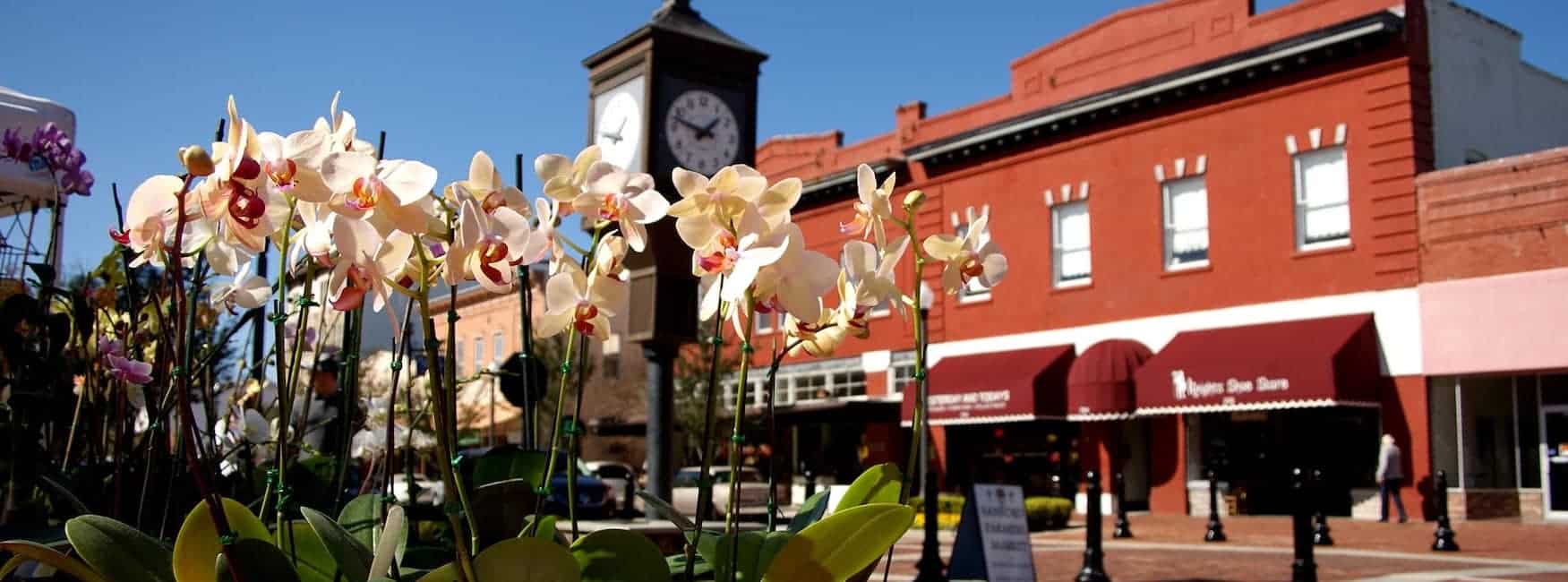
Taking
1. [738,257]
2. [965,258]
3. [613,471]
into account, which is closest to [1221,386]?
[613,471]

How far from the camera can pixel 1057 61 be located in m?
23.8

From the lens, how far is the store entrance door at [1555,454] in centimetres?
1780

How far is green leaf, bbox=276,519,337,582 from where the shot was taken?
1.46m

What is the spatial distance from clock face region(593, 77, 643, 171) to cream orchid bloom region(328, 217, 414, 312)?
5936mm

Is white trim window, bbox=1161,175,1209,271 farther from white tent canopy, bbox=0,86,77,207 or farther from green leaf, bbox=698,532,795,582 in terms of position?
green leaf, bbox=698,532,795,582

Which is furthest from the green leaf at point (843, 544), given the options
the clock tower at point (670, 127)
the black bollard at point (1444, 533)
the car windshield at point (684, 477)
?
the car windshield at point (684, 477)

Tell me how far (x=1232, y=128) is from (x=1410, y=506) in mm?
6238

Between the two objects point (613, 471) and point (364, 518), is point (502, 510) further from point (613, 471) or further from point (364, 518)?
point (613, 471)

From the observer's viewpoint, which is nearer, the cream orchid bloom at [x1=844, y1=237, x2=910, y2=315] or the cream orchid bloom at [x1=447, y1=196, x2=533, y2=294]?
the cream orchid bloom at [x1=447, y1=196, x2=533, y2=294]

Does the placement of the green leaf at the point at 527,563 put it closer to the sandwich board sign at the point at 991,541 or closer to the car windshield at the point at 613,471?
the sandwich board sign at the point at 991,541

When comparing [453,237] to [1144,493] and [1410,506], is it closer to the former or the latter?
[1410,506]

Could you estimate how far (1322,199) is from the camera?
1959 cm

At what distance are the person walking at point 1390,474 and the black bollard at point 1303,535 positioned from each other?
10.0m

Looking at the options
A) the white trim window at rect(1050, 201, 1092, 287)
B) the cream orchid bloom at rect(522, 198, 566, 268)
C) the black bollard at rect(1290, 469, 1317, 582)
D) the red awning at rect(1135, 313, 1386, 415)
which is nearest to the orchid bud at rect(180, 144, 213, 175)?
the cream orchid bloom at rect(522, 198, 566, 268)
